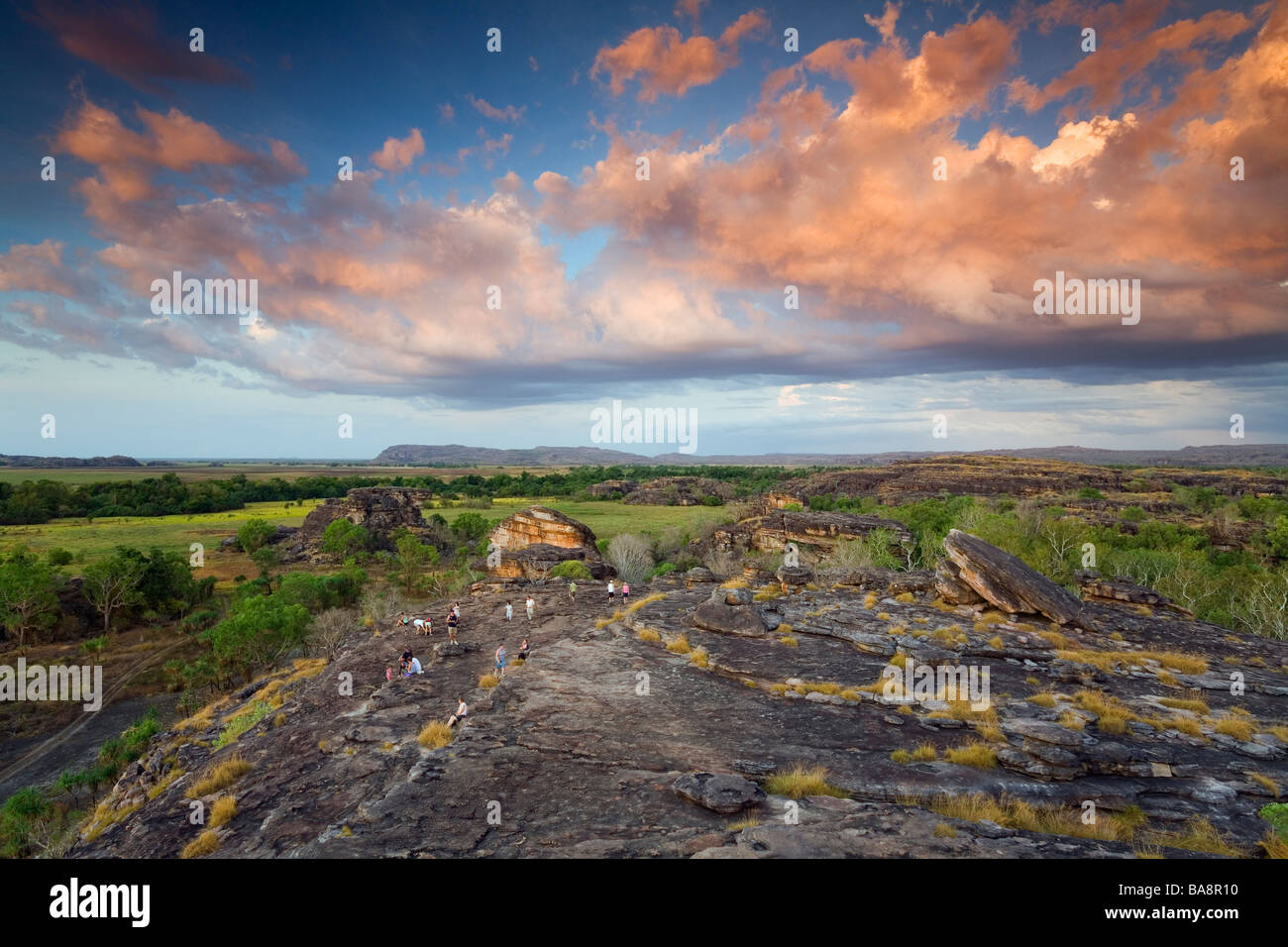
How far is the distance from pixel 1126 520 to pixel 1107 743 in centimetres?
6191

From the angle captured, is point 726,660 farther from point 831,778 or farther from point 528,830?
point 528,830

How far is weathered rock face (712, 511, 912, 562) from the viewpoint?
6156cm

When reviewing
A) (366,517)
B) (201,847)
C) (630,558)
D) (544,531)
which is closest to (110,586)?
(544,531)

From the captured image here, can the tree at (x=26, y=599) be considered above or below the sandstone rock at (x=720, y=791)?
below

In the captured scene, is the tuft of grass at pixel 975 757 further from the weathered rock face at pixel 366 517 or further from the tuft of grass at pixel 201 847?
the weathered rock face at pixel 366 517

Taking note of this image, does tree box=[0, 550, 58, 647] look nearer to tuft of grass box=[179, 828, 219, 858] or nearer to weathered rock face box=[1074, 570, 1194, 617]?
tuft of grass box=[179, 828, 219, 858]

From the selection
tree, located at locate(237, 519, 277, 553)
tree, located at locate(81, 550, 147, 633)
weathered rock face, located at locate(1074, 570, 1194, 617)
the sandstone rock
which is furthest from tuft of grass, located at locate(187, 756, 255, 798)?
tree, located at locate(237, 519, 277, 553)

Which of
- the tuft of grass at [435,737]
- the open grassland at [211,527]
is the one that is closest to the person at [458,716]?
the tuft of grass at [435,737]

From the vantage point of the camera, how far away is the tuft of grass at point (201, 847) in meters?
11.1

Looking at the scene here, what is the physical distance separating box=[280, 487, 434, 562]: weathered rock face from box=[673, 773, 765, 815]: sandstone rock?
93076mm

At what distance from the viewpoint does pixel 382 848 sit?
8.84 m

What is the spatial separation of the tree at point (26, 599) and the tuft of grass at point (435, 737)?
55.4 metres
